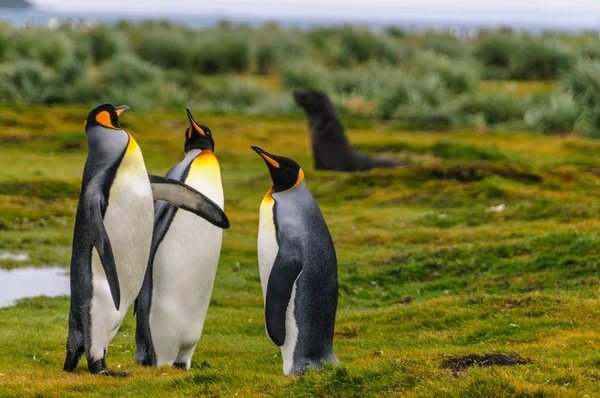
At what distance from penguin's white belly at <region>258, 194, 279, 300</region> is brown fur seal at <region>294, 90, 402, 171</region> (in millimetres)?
15513

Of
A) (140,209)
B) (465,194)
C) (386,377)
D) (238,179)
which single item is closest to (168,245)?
(140,209)

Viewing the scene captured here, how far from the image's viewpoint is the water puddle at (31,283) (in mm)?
11891

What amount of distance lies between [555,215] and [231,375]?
9645mm

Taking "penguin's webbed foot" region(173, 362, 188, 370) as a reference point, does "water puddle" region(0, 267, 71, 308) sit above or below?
below

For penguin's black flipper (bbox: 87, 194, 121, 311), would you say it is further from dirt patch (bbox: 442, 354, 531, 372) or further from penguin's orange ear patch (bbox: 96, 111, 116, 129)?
dirt patch (bbox: 442, 354, 531, 372)

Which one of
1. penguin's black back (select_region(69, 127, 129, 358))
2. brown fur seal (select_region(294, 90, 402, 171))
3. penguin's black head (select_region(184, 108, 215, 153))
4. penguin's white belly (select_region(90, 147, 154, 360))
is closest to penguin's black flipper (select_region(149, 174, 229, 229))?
penguin's white belly (select_region(90, 147, 154, 360))

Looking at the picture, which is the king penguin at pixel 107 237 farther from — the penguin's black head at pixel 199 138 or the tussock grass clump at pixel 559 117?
the tussock grass clump at pixel 559 117

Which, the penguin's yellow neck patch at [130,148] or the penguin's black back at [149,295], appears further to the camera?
the penguin's black back at [149,295]

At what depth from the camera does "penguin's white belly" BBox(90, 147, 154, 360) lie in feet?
24.4

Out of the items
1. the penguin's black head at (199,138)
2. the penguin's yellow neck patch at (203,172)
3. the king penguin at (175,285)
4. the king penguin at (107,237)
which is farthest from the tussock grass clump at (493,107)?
the king penguin at (107,237)

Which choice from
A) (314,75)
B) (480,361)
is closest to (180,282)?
(480,361)

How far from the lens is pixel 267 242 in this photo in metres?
7.27

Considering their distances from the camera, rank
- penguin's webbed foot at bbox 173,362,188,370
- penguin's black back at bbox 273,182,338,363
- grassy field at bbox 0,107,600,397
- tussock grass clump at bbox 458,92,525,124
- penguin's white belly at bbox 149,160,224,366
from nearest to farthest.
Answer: grassy field at bbox 0,107,600,397
penguin's black back at bbox 273,182,338,363
penguin's white belly at bbox 149,160,224,366
penguin's webbed foot at bbox 173,362,188,370
tussock grass clump at bbox 458,92,525,124

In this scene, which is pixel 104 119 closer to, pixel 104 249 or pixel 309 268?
pixel 104 249
